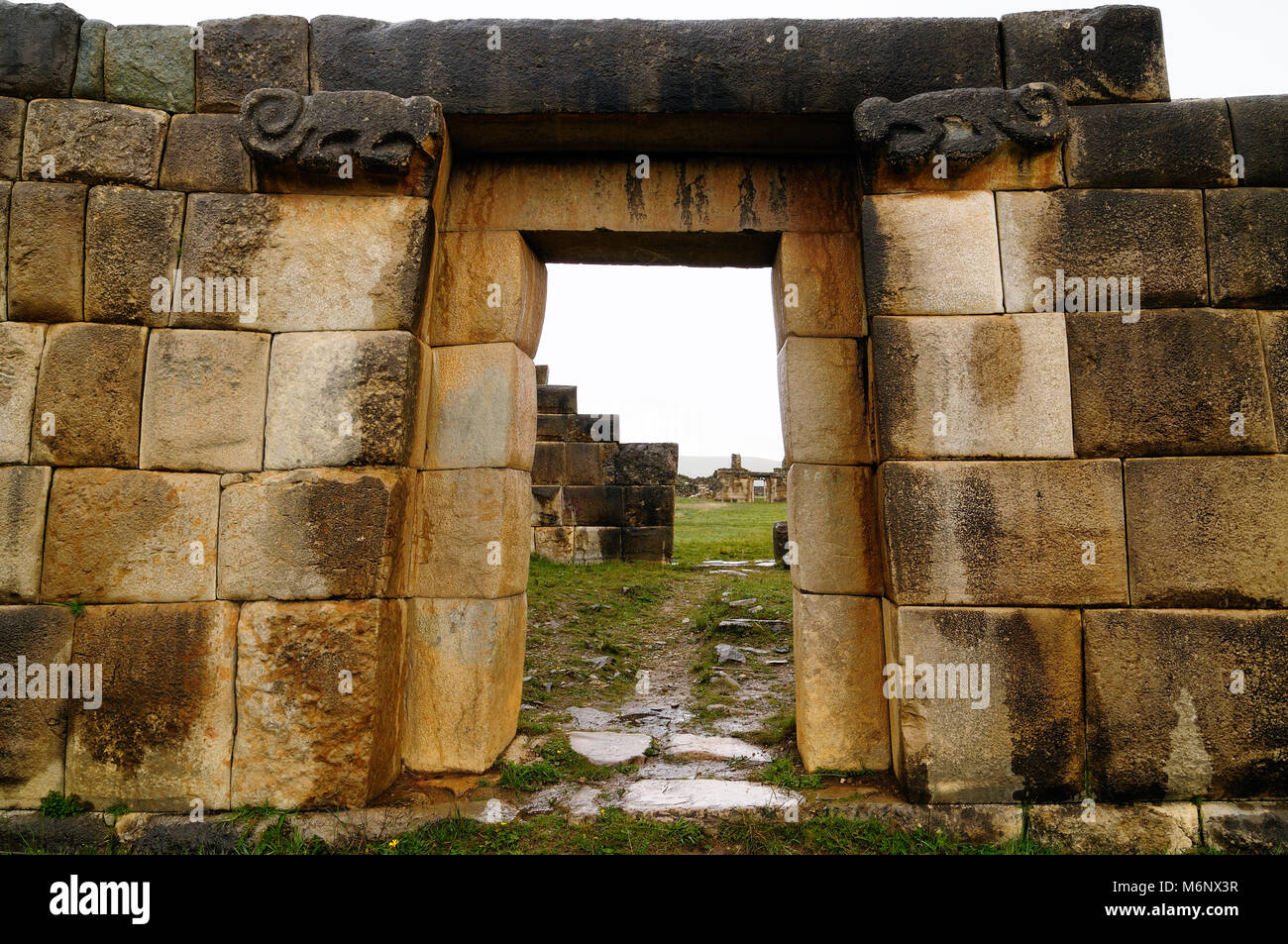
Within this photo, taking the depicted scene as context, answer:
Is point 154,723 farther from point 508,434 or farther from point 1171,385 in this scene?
point 1171,385

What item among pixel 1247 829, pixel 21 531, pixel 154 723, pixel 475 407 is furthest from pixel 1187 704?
pixel 21 531

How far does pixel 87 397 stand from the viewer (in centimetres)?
341

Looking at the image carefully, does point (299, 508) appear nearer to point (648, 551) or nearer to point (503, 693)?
point (503, 693)

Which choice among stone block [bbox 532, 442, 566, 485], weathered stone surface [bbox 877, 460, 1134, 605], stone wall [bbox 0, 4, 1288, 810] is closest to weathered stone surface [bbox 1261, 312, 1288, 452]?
stone wall [bbox 0, 4, 1288, 810]

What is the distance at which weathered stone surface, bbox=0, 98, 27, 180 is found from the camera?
350cm

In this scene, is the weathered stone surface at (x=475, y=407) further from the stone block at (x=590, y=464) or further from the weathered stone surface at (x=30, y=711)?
the stone block at (x=590, y=464)

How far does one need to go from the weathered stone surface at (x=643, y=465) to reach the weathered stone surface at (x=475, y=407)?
27.1 feet

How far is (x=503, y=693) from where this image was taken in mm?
3873

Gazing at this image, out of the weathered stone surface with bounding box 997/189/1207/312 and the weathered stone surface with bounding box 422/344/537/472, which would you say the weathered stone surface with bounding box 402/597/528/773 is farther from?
the weathered stone surface with bounding box 997/189/1207/312

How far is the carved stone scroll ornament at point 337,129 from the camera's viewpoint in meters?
3.42

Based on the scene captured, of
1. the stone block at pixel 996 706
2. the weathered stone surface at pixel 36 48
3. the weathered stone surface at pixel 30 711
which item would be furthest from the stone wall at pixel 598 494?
the weathered stone surface at pixel 36 48

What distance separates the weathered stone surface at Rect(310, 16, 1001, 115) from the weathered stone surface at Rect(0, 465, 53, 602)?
8.06 ft
